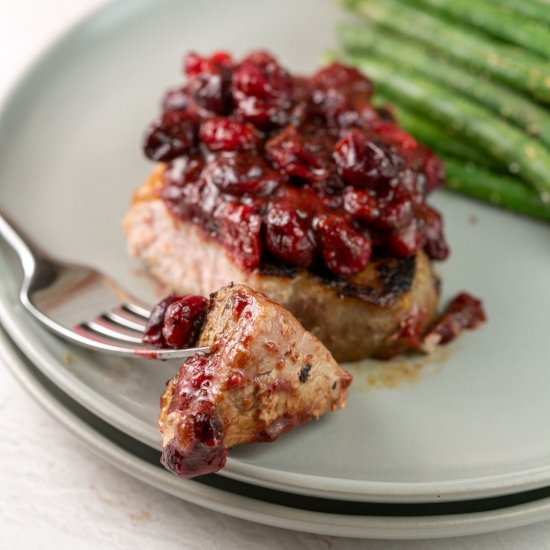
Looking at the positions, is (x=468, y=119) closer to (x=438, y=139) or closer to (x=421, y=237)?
(x=438, y=139)

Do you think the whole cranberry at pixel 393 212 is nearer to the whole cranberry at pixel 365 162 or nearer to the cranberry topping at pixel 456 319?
the whole cranberry at pixel 365 162

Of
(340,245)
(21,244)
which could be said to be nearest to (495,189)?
(340,245)

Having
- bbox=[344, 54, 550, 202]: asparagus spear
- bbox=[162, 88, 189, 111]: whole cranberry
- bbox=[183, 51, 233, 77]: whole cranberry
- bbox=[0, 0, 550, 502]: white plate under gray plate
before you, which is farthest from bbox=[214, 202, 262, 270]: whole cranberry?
bbox=[344, 54, 550, 202]: asparagus spear

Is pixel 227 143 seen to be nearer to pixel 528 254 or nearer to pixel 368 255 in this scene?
pixel 368 255

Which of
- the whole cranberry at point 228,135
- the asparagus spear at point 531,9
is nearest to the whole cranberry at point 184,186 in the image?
the whole cranberry at point 228,135

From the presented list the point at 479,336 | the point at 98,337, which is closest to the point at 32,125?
the point at 98,337

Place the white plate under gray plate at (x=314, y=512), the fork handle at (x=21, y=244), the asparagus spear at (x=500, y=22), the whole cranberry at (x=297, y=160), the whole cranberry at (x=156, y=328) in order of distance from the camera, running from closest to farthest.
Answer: the white plate under gray plate at (x=314, y=512), the whole cranberry at (x=156, y=328), the whole cranberry at (x=297, y=160), the fork handle at (x=21, y=244), the asparagus spear at (x=500, y=22)
